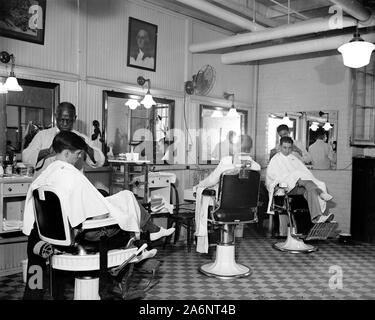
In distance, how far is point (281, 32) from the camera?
14.3 ft

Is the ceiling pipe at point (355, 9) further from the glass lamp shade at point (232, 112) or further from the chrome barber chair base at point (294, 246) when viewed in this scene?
the chrome barber chair base at point (294, 246)

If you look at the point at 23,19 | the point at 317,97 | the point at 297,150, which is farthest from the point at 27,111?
the point at 317,97

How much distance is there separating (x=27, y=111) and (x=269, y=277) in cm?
239

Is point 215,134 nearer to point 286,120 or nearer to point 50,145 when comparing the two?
point 286,120

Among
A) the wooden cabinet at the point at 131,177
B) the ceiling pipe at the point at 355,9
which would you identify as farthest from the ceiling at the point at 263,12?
the wooden cabinet at the point at 131,177

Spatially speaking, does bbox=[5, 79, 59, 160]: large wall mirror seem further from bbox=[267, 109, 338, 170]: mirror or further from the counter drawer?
bbox=[267, 109, 338, 170]: mirror

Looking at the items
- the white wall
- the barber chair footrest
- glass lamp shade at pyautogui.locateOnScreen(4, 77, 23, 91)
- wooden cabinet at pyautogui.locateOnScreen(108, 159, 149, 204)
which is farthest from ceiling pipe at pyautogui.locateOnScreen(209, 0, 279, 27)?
the barber chair footrest

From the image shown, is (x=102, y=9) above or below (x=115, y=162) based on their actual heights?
above

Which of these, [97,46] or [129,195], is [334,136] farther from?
[129,195]

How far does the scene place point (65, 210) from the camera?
7.34ft

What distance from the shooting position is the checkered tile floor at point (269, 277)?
302 centimetres
